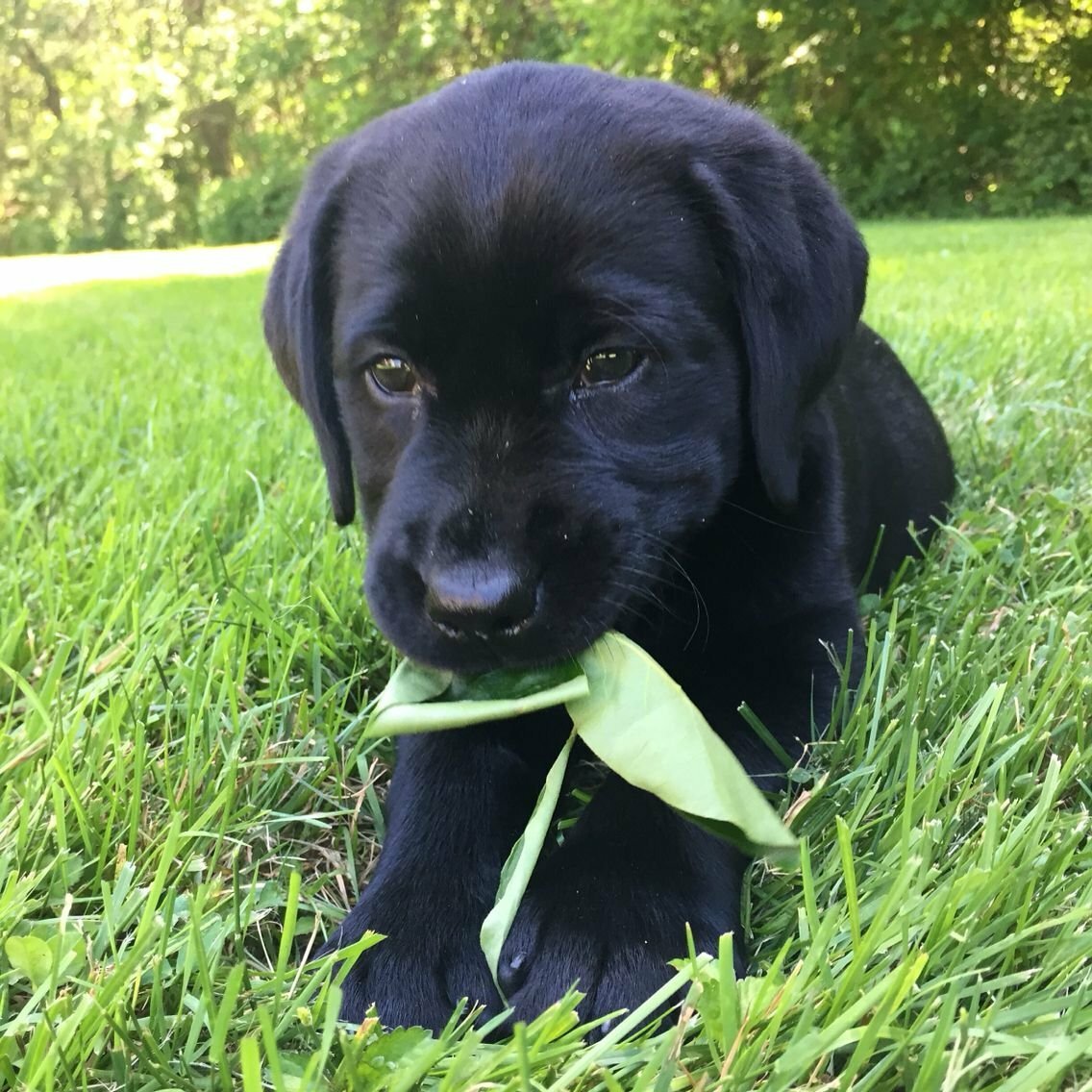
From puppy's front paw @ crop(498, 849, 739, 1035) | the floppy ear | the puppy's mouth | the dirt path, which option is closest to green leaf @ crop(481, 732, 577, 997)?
puppy's front paw @ crop(498, 849, 739, 1035)

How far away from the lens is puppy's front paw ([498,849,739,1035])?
3.43 ft

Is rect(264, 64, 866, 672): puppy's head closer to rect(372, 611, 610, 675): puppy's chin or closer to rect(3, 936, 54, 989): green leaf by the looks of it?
rect(372, 611, 610, 675): puppy's chin

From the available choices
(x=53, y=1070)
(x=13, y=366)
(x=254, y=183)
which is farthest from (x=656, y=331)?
(x=254, y=183)

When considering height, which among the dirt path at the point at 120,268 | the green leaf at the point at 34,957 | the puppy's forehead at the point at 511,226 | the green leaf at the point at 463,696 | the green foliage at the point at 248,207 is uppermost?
the puppy's forehead at the point at 511,226

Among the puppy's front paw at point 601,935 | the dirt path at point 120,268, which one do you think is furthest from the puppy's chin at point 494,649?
the dirt path at point 120,268

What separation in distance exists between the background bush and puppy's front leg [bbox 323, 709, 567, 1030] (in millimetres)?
9494

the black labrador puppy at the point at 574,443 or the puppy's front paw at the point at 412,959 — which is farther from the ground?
the black labrador puppy at the point at 574,443

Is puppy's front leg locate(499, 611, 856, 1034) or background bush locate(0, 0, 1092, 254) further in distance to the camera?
background bush locate(0, 0, 1092, 254)

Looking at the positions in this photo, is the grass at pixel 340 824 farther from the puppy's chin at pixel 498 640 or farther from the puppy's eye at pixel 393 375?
the puppy's eye at pixel 393 375

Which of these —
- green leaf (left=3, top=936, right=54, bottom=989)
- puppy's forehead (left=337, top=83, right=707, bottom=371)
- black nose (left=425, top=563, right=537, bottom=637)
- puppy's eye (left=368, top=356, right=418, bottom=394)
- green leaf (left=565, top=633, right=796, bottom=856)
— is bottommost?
green leaf (left=3, top=936, right=54, bottom=989)

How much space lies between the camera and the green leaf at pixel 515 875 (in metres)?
1.08

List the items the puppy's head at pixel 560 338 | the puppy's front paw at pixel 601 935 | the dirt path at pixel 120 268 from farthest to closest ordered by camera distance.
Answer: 1. the dirt path at pixel 120 268
2. the puppy's head at pixel 560 338
3. the puppy's front paw at pixel 601 935

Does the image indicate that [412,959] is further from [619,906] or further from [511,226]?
[511,226]

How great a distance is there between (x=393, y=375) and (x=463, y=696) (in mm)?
516
